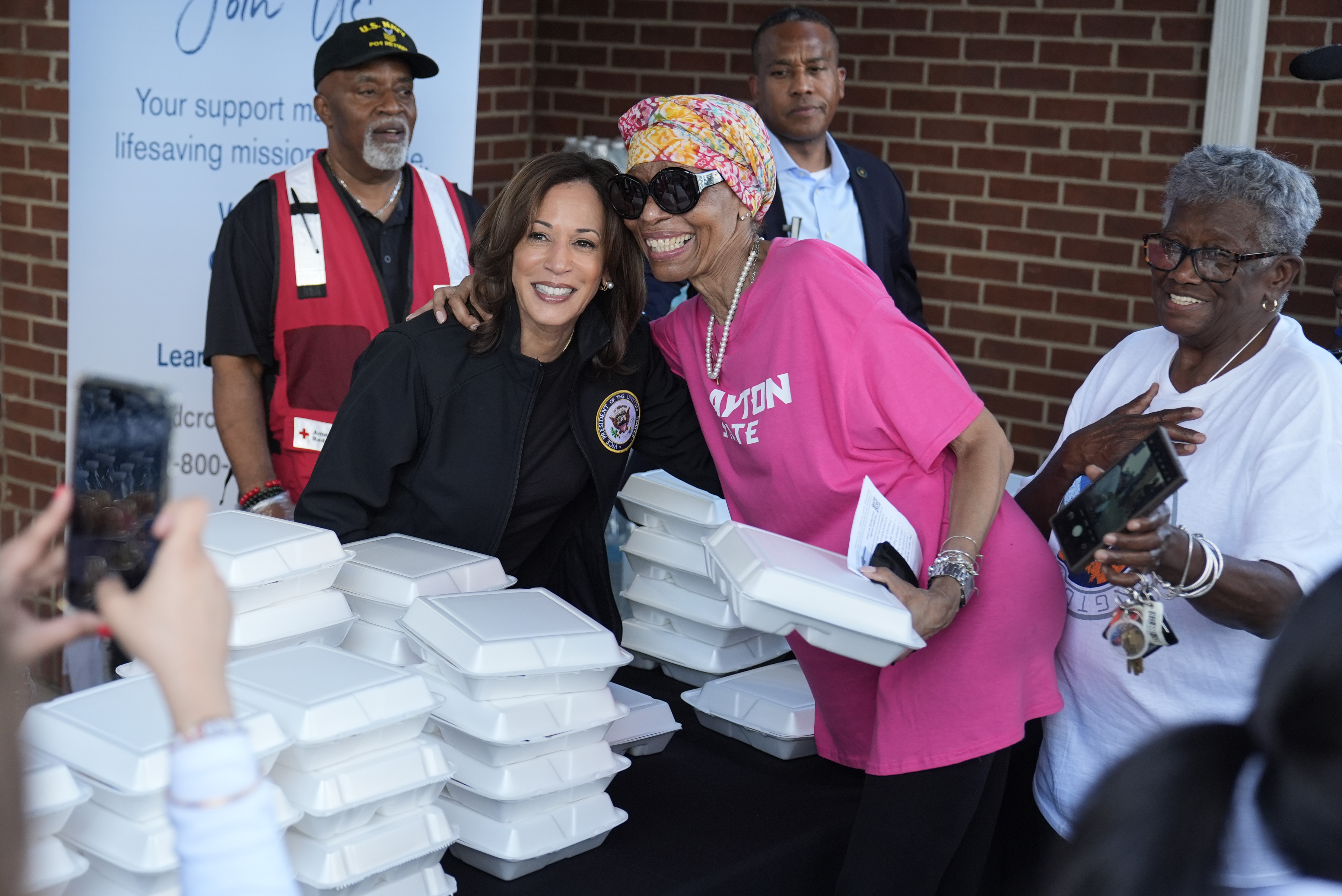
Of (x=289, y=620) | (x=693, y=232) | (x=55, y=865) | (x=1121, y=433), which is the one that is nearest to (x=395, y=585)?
(x=289, y=620)

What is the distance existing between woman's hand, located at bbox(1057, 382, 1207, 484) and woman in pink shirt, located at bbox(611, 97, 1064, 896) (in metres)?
0.14

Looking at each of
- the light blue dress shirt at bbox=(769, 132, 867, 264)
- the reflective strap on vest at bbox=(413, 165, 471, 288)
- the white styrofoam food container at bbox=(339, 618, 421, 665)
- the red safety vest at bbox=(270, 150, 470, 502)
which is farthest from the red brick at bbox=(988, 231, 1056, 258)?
the white styrofoam food container at bbox=(339, 618, 421, 665)

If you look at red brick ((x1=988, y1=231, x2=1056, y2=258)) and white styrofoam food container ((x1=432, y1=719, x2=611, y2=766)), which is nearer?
white styrofoam food container ((x1=432, y1=719, x2=611, y2=766))

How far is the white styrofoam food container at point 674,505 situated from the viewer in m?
2.42

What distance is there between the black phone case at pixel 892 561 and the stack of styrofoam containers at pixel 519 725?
0.39 m

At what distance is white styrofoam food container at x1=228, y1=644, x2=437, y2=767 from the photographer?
1476 mm

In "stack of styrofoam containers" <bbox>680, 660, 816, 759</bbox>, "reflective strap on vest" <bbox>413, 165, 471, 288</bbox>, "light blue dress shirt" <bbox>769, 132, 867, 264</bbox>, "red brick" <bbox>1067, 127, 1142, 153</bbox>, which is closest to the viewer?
"stack of styrofoam containers" <bbox>680, 660, 816, 759</bbox>

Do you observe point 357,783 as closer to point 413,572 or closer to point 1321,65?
point 413,572

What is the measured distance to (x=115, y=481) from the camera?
1.50 metres

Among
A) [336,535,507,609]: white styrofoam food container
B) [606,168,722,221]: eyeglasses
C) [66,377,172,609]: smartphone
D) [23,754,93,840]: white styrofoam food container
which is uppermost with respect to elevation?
[606,168,722,221]: eyeglasses

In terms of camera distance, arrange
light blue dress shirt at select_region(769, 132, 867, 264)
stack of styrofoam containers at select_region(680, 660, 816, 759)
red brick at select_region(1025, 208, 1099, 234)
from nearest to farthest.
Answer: stack of styrofoam containers at select_region(680, 660, 816, 759), light blue dress shirt at select_region(769, 132, 867, 264), red brick at select_region(1025, 208, 1099, 234)

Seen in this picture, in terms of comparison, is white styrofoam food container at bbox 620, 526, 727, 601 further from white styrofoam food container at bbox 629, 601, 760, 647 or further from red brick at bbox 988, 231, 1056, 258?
red brick at bbox 988, 231, 1056, 258

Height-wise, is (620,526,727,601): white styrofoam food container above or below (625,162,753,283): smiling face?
below

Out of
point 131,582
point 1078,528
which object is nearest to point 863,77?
point 1078,528
